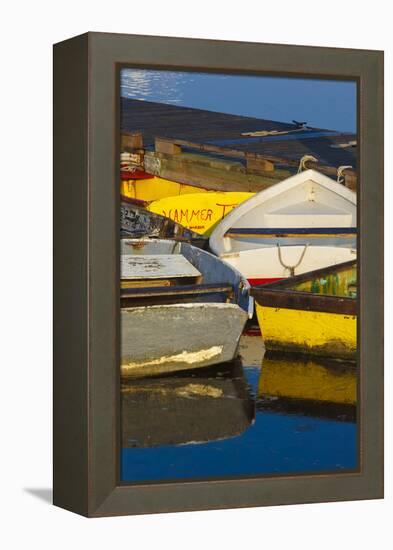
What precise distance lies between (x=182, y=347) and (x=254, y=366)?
0.46m

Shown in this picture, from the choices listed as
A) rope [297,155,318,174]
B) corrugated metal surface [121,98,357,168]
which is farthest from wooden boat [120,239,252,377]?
rope [297,155,318,174]

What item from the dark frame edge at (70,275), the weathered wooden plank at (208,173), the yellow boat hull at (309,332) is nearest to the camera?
the dark frame edge at (70,275)

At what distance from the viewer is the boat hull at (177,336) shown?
8.87 m

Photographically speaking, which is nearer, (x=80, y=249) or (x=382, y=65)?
(x=80, y=249)

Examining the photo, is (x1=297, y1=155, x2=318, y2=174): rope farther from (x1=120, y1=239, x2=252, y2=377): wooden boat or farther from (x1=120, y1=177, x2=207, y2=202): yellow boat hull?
(x1=120, y1=239, x2=252, y2=377): wooden boat

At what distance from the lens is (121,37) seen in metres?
8.80

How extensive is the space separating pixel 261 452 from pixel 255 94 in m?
1.88

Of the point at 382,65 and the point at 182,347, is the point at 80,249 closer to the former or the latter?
the point at 182,347

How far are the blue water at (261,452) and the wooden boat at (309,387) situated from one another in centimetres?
3

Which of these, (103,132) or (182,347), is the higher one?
(103,132)

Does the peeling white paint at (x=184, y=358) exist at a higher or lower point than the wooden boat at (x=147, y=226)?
lower

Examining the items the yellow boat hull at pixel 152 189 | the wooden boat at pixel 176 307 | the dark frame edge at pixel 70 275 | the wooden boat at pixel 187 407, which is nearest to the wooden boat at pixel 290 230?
the wooden boat at pixel 176 307

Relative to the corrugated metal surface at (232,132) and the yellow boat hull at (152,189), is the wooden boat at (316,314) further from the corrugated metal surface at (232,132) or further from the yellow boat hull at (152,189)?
the yellow boat hull at (152,189)

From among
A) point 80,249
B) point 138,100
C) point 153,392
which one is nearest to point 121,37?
point 138,100
